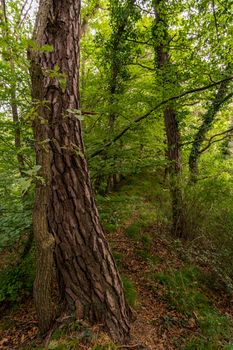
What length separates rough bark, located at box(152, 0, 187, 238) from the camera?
4.25 metres

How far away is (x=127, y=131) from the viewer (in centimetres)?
394

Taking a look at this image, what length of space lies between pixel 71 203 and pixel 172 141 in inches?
140

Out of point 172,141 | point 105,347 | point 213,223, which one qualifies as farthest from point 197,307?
point 172,141

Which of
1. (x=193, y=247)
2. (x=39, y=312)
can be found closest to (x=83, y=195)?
(x=39, y=312)

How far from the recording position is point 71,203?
1899 mm

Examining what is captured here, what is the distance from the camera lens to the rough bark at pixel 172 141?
4252 mm

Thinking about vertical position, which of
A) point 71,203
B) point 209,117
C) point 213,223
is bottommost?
point 213,223

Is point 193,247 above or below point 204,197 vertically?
below

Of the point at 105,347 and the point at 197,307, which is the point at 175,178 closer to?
the point at 197,307

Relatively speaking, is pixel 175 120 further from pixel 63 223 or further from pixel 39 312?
pixel 39 312

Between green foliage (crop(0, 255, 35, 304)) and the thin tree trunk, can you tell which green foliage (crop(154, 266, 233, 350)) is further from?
the thin tree trunk

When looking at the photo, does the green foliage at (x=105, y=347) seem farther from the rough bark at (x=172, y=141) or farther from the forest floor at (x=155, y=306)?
the rough bark at (x=172, y=141)

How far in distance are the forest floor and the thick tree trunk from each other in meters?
0.24

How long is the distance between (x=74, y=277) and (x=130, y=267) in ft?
5.82
